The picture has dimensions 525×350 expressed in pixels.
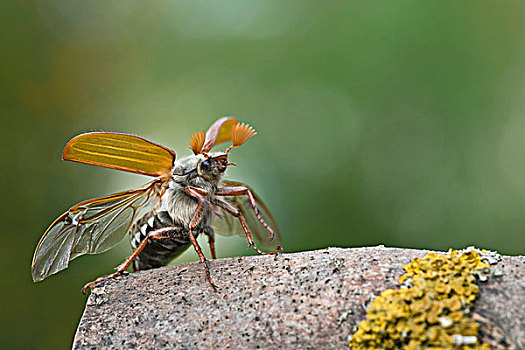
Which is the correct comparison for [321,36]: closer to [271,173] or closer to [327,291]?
[271,173]

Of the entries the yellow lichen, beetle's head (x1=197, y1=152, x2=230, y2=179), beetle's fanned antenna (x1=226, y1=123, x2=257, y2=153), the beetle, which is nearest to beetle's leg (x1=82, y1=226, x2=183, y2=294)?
the beetle

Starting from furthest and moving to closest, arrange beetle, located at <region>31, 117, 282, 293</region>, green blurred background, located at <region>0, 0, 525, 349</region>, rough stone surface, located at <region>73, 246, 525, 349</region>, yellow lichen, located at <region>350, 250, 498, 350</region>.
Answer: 1. green blurred background, located at <region>0, 0, 525, 349</region>
2. beetle, located at <region>31, 117, 282, 293</region>
3. rough stone surface, located at <region>73, 246, 525, 349</region>
4. yellow lichen, located at <region>350, 250, 498, 350</region>

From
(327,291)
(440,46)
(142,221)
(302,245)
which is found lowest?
(302,245)

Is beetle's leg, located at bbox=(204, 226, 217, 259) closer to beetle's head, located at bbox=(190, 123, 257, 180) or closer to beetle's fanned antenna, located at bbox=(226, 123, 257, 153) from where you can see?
beetle's head, located at bbox=(190, 123, 257, 180)

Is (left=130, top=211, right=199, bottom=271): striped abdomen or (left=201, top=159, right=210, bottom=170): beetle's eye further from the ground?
(left=201, top=159, right=210, bottom=170): beetle's eye

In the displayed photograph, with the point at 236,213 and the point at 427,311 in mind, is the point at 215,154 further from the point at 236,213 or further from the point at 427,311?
the point at 427,311

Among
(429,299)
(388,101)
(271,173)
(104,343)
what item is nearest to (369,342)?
(429,299)

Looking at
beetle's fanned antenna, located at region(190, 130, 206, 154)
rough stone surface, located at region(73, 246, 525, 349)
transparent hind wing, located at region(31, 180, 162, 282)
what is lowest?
rough stone surface, located at region(73, 246, 525, 349)
